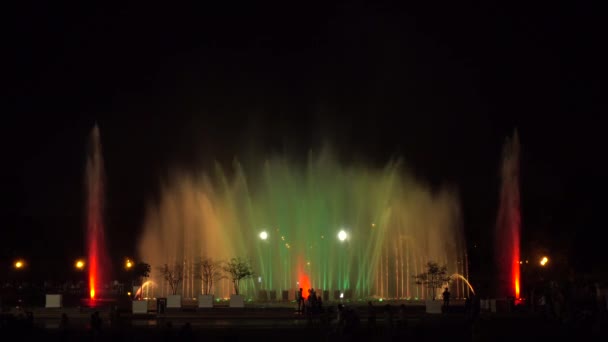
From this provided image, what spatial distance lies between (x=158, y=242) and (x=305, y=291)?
1350cm

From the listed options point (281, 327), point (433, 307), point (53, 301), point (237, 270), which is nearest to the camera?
point (281, 327)

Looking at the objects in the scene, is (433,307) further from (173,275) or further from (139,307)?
(173,275)

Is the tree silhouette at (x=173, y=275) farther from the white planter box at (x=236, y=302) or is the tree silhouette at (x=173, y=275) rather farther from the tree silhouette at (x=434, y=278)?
the tree silhouette at (x=434, y=278)

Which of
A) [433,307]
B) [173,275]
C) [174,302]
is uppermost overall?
[173,275]

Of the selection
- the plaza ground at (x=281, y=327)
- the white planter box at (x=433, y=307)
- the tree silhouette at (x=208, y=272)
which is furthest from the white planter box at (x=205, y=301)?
the tree silhouette at (x=208, y=272)

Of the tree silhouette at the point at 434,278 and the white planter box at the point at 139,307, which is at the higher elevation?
the tree silhouette at the point at 434,278

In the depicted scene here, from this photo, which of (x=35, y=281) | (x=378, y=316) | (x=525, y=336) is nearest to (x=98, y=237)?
(x=378, y=316)

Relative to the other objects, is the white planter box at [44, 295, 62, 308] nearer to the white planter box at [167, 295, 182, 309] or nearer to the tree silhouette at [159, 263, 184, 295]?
the white planter box at [167, 295, 182, 309]

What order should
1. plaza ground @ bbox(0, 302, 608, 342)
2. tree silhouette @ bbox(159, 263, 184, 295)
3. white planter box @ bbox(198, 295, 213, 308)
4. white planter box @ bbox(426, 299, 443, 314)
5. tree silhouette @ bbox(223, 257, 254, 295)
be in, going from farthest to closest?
tree silhouette @ bbox(159, 263, 184, 295) → tree silhouette @ bbox(223, 257, 254, 295) → white planter box @ bbox(198, 295, 213, 308) → white planter box @ bbox(426, 299, 443, 314) → plaza ground @ bbox(0, 302, 608, 342)

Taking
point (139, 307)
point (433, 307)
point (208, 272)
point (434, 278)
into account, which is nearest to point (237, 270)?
point (208, 272)

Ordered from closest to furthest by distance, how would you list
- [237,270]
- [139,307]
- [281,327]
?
[281,327] < [139,307] < [237,270]

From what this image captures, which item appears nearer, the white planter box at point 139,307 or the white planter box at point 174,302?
the white planter box at point 139,307

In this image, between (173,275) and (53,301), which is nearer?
(53,301)

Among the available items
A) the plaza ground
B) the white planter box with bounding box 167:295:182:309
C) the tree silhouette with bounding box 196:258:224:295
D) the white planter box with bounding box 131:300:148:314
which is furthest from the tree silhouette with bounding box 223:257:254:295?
the white planter box with bounding box 131:300:148:314
